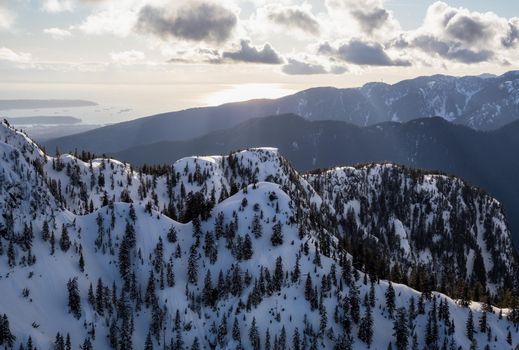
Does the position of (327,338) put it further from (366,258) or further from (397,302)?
(366,258)

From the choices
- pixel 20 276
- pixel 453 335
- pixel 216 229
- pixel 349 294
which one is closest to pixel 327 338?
pixel 349 294

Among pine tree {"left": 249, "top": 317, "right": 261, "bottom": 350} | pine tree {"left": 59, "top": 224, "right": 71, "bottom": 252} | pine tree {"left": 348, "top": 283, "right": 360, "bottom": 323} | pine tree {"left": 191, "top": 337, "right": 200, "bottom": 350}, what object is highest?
pine tree {"left": 59, "top": 224, "right": 71, "bottom": 252}

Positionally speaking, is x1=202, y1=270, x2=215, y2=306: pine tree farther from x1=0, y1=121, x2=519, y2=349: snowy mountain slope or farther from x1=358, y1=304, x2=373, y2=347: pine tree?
x1=358, y1=304, x2=373, y2=347: pine tree

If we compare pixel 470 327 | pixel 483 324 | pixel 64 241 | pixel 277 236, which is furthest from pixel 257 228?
pixel 483 324

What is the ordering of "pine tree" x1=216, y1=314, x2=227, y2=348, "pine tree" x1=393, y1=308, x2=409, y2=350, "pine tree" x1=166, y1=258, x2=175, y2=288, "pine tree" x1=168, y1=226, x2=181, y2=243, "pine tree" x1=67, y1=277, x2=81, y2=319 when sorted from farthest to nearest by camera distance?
"pine tree" x1=168, y1=226, x2=181, y2=243 < "pine tree" x1=166, y1=258, x2=175, y2=288 < "pine tree" x1=216, y1=314, x2=227, y2=348 < "pine tree" x1=67, y1=277, x2=81, y2=319 < "pine tree" x1=393, y1=308, x2=409, y2=350

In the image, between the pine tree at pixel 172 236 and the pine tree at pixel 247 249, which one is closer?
the pine tree at pixel 247 249

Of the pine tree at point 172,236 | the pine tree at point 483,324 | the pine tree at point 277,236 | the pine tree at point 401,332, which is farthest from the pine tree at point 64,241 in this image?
the pine tree at point 483,324

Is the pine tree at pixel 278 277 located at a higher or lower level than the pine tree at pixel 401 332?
higher

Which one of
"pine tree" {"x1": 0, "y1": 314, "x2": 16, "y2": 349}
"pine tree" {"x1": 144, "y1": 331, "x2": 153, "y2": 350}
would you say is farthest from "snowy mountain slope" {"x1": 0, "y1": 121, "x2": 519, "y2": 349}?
"pine tree" {"x1": 144, "y1": 331, "x2": 153, "y2": 350}

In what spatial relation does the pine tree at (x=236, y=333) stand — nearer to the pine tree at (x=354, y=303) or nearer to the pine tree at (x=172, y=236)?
the pine tree at (x=354, y=303)
